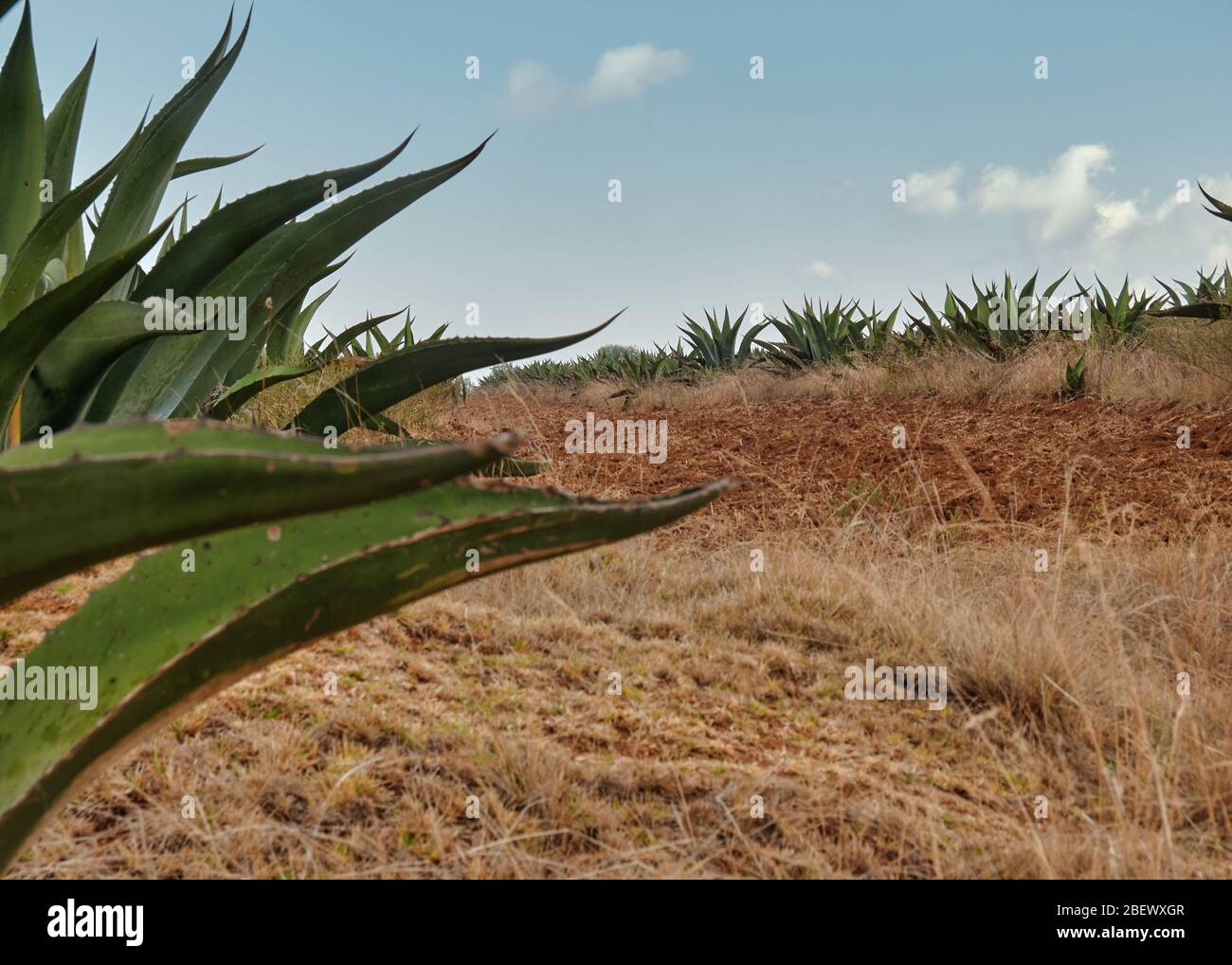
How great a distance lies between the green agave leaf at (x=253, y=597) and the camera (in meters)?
0.60

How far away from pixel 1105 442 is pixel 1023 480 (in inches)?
40.6

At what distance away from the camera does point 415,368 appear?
4.76 feet

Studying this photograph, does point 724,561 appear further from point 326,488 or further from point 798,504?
point 326,488

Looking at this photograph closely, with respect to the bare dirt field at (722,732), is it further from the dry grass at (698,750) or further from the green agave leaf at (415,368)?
the green agave leaf at (415,368)

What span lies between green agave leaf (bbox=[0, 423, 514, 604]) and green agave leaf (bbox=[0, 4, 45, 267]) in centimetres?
106

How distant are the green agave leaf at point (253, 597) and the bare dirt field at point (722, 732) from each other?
0.66 meters

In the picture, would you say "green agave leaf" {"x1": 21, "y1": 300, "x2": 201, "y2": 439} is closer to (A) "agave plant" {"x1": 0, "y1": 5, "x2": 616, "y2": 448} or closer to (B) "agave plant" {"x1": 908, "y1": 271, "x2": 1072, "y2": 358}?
(A) "agave plant" {"x1": 0, "y1": 5, "x2": 616, "y2": 448}

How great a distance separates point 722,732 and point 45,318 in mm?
1400

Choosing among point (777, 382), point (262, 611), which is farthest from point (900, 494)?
point (777, 382)

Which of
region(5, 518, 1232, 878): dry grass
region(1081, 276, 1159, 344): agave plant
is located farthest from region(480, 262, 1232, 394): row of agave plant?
region(5, 518, 1232, 878): dry grass

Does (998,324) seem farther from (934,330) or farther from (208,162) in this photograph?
(208,162)

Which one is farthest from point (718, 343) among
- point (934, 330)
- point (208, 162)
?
point (208, 162)

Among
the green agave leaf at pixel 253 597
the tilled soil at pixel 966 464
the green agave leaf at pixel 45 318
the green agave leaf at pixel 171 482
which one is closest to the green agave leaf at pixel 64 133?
the green agave leaf at pixel 45 318

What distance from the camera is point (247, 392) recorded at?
1.72m
